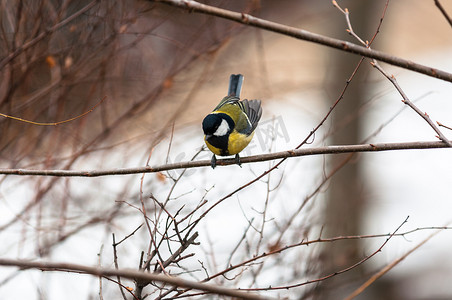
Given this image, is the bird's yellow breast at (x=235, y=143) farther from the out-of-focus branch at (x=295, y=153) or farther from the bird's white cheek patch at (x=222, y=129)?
the out-of-focus branch at (x=295, y=153)

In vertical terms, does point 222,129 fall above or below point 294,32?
above

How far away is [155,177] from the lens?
11.5 ft

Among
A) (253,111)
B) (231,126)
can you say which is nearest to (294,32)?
(231,126)

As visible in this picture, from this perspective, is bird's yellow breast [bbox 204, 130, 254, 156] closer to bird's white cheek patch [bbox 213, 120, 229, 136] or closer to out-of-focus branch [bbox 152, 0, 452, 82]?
bird's white cheek patch [bbox 213, 120, 229, 136]

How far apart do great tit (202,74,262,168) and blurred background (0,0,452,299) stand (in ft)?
0.49

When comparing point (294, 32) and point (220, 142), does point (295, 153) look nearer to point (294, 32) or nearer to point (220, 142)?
point (294, 32)

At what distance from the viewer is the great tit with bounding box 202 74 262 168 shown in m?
3.09

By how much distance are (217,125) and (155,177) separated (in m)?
0.66

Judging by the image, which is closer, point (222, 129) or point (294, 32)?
point (294, 32)

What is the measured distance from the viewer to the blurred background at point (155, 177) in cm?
308

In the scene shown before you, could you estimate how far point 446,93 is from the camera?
344 inches

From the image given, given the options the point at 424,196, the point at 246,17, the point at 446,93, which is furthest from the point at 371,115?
the point at 246,17

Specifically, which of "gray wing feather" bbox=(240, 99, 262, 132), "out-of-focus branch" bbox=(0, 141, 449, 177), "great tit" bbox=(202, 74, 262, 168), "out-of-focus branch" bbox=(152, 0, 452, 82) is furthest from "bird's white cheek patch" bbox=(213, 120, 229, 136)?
"out-of-focus branch" bbox=(152, 0, 452, 82)

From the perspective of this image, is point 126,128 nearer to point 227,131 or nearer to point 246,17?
point 227,131
